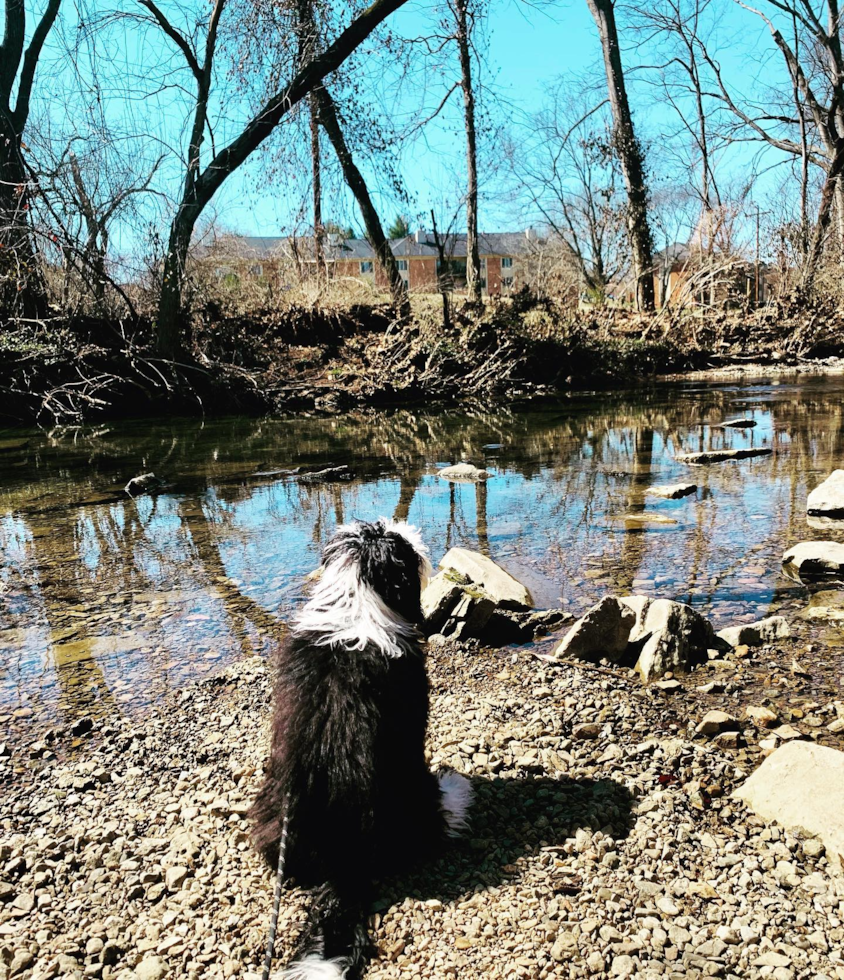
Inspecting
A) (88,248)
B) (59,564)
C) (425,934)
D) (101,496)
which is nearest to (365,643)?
(425,934)

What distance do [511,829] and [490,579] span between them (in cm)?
273

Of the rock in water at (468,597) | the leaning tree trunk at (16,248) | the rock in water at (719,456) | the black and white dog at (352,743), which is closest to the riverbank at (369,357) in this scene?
the leaning tree trunk at (16,248)

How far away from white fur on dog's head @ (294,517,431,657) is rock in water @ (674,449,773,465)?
8520 millimetres

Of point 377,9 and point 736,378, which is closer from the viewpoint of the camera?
point 377,9

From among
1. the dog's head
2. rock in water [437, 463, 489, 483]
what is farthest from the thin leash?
rock in water [437, 463, 489, 483]

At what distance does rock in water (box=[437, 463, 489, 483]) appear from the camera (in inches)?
415

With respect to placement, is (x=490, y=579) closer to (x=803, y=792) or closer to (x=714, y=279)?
(x=803, y=792)

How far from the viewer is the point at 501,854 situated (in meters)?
3.11

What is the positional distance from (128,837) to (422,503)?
20.6ft

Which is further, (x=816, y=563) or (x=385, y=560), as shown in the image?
(x=816, y=563)

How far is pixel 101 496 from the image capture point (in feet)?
33.2

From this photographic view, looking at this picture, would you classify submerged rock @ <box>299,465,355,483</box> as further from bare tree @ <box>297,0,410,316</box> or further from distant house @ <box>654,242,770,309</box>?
distant house @ <box>654,242,770,309</box>

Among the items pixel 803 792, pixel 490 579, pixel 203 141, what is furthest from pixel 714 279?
pixel 803 792

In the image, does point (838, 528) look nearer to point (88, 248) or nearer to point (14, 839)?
point (14, 839)
